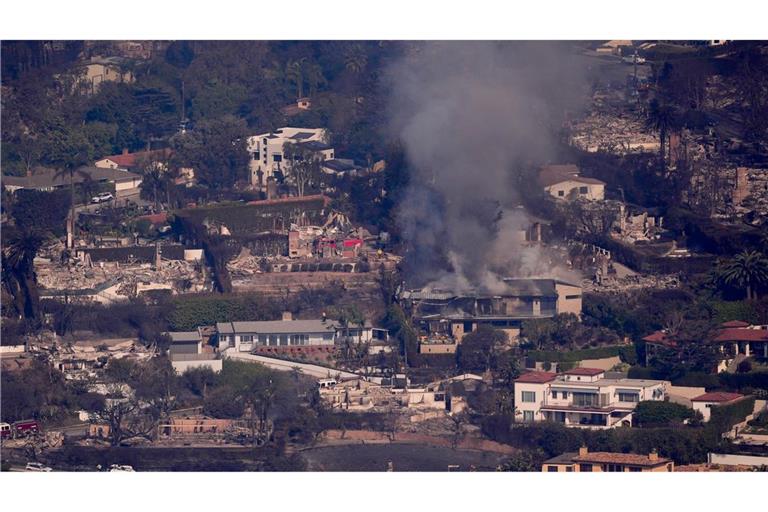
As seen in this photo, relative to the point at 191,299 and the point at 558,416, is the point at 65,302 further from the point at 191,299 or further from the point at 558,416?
the point at 558,416

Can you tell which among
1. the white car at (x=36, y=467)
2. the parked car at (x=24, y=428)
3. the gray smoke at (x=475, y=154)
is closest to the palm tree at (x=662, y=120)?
the gray smoke at (x=475, y=154)

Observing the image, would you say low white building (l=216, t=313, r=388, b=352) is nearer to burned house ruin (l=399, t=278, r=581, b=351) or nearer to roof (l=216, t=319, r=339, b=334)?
roof (l=216, t=319, r=339, b=334)

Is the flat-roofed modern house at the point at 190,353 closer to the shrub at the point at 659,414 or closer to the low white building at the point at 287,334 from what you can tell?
the low white building at the point at 287,334

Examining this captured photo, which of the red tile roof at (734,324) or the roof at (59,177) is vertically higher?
the roof at (59,177)

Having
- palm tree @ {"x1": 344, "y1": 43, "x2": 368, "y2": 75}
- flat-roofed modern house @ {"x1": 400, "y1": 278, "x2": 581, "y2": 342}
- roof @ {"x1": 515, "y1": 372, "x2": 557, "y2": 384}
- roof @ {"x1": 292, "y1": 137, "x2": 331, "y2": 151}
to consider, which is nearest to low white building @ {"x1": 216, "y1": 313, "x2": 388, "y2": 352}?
flat-roofed modern house @ {"x1": 400, "y1": 278, "x2": 581, "y2": 342}

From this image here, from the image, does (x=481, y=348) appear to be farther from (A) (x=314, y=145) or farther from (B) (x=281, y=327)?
(A) (x=314, y=145)

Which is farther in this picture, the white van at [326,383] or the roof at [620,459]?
the white van at [326,383]
